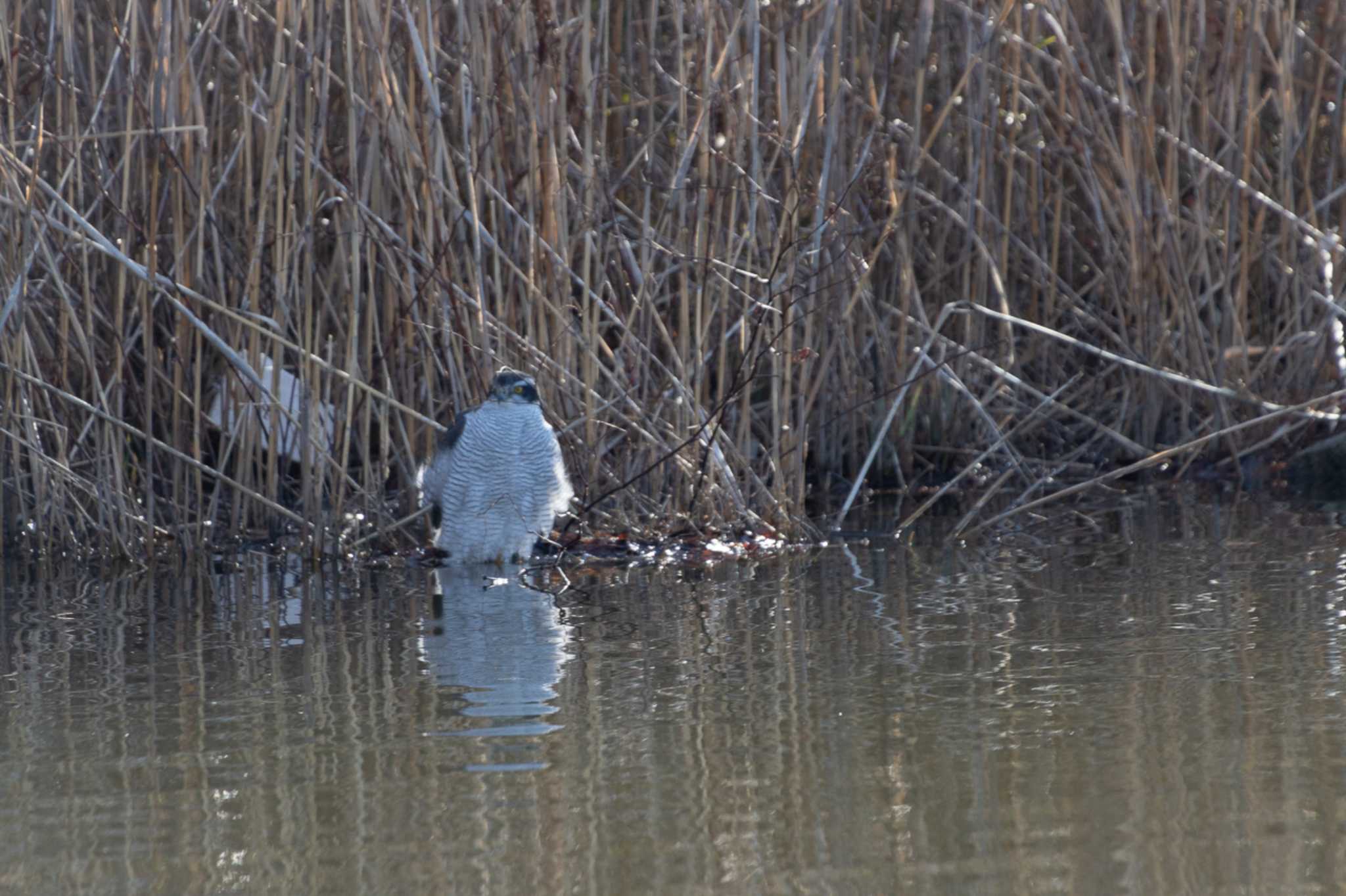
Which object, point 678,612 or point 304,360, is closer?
point 678,612

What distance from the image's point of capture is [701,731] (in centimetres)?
304

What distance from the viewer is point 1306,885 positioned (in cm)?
212

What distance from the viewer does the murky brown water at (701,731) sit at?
7.60 feet

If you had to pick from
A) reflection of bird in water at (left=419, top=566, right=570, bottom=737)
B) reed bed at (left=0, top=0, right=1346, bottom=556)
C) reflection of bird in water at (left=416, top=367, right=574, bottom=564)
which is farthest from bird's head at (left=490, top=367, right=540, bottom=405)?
reflection of bird in water at (left=419, top=566, right=570, bottom=737)

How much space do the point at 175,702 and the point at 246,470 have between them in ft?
6.22

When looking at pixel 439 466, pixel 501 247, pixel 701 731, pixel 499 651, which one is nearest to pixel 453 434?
pixel 439 466

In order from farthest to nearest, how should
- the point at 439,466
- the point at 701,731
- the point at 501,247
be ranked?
the point at 501,247 < the point at 439,466 < the point at 701,731

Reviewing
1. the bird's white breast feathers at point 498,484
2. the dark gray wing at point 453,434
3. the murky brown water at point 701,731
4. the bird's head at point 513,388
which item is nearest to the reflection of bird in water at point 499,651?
the murky brown water at point 701,731

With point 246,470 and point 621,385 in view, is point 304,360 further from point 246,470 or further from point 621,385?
point 621,385

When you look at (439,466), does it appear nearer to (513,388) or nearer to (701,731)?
(513,388)

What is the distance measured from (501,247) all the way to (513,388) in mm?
513

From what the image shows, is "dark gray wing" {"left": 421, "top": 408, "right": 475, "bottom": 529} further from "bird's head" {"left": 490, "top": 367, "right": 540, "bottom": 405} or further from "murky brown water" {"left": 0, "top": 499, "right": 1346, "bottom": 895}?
"murky brown water" {"left": 0, "top": 499, "right": 1346, "bottom": 895}

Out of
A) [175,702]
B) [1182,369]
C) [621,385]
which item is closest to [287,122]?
[621,385]

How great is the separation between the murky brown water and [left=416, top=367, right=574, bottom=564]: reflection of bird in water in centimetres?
33
